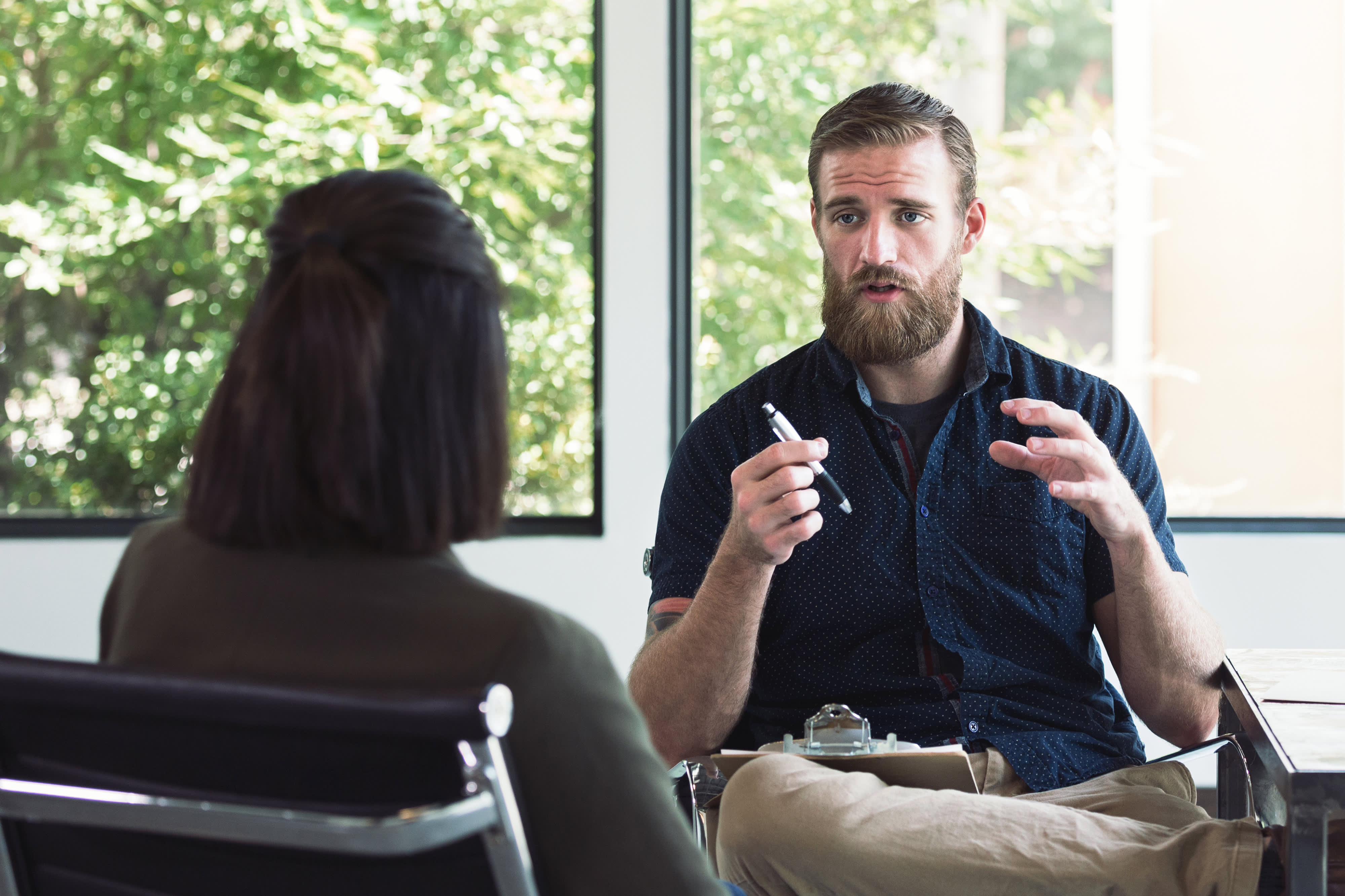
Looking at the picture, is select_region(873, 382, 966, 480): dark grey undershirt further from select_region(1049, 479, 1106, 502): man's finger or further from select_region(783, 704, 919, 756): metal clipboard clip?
select_region(783, 704, 919, 756): metal clipboard clip

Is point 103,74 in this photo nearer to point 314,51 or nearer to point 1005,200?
point 314,51

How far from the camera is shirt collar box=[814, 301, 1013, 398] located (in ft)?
5.99

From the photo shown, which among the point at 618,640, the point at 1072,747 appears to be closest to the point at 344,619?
the point at 1072,747

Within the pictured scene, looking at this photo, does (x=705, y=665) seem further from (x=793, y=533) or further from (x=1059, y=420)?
(x=1059, y=420)

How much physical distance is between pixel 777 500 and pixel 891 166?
0.62 meters

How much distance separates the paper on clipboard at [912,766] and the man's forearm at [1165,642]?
37cm

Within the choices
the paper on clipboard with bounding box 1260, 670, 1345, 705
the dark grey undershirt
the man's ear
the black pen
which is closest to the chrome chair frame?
the black pen

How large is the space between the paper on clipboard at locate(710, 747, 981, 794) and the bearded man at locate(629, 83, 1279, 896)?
5 centimetres

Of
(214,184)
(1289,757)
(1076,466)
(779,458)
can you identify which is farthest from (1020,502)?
(214,184)

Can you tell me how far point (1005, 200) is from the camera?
3.15 meters

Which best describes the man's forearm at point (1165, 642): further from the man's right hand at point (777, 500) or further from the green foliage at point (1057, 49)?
the green foliage at point (1057, 49)

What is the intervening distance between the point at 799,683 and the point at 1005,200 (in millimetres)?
1834

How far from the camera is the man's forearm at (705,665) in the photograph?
1.59 m

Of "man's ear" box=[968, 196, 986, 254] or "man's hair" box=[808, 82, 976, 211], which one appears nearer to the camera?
"man's hair" box=[808, 82, 976, 211]
